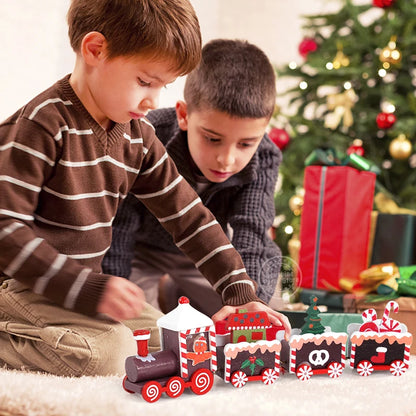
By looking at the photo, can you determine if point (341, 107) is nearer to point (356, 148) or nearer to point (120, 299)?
point (356, 148)

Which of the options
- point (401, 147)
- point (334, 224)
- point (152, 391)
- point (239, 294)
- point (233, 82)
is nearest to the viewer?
point (152, 391)

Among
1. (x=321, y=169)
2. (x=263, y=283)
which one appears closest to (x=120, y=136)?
(x=263, y=283)

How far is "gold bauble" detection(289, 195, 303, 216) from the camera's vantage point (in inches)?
83.7

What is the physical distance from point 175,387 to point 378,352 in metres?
0.33

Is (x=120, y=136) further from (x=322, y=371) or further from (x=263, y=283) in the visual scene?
(x=263, y=283)

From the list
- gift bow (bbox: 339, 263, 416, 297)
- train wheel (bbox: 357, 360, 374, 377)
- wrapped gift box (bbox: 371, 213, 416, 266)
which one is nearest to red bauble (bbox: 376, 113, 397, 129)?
wrapped gift box (bbox: 371, 213, 416, 266)

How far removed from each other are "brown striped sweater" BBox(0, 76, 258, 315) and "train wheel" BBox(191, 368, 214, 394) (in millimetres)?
160

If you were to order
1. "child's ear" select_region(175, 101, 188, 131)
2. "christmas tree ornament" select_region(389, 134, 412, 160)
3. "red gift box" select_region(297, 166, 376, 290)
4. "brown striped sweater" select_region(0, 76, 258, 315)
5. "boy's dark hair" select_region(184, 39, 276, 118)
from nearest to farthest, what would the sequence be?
1. "brown striped sweater" select_region(0, 76, 258, 315)
2. "boy's dark hair" select_region(184, 39, 276, 118)
3. "child's ear" select_region(175, 101, 188, 131)
4. "red gift box" select_region(297, 166, 376, 290)
5. "christmas tree ornament" select_region(389, 134, 412, 160)

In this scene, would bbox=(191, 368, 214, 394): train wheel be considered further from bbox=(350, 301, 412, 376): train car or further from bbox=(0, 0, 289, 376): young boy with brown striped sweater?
bbox=(350, 301, 412, 376): train car

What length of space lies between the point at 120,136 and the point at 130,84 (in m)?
0.10

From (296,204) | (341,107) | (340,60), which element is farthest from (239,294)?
(340,60)

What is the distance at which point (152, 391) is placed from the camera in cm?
72

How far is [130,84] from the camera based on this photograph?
2.85ft

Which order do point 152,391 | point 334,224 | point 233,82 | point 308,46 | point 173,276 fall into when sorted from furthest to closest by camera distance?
point 308,46 < point 334,224 < point 173,276 < point 233,82 < point 152,391
